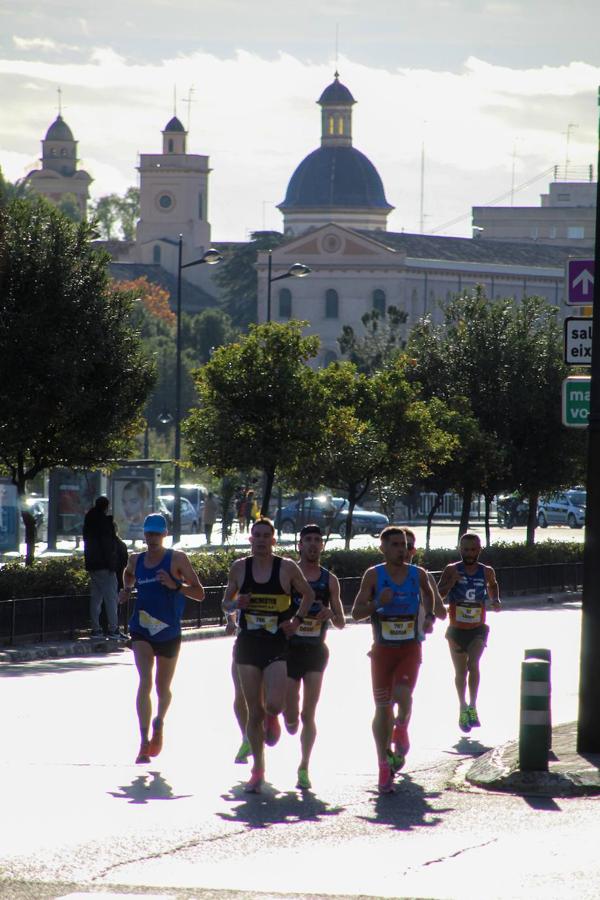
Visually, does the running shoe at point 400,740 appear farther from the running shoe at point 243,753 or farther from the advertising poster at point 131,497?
the advertising poster at point 131,497

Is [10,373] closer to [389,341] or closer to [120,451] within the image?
[120,451]

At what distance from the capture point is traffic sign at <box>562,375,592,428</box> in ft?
43.3

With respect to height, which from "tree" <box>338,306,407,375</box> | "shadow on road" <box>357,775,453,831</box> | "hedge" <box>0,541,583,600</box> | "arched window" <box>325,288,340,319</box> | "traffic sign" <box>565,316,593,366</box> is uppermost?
"arched window" <box>325,288,340,319</box>

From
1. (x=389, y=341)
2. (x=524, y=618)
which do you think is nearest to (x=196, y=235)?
(x=389, y=341)

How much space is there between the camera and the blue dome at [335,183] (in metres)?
160

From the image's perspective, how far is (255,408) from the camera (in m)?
31.0

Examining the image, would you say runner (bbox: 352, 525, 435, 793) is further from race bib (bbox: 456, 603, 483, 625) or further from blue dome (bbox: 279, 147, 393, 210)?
blue dome (bbox: 279, 147, 393, 210)

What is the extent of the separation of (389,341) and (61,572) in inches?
2640

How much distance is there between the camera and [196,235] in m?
175

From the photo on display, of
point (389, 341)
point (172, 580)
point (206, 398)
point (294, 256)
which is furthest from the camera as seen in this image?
point (294, 256)

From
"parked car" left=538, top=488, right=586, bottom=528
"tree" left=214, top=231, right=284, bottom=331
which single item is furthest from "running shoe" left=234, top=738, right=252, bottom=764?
"tree" left=214, top=231, right=284, bottom=331

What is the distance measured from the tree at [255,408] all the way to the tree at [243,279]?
102 meters

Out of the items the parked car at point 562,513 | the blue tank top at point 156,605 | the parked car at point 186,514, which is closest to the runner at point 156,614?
the blue tank top at point 156,605

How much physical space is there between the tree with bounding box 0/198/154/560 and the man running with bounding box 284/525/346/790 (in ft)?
42.2
